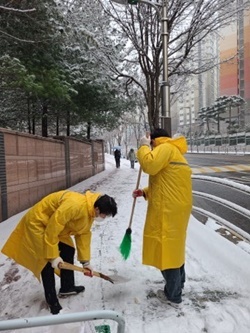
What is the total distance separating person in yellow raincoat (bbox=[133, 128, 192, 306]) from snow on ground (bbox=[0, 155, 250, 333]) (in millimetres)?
332

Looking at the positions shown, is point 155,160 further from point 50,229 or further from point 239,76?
point 239,76

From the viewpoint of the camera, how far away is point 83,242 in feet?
11.2

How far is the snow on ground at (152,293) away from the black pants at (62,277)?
0.16 meters

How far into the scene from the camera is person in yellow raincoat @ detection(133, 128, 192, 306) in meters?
3.25

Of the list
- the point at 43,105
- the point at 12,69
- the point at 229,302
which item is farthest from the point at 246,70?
the point at 229,302

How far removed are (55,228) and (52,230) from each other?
34 millimetres

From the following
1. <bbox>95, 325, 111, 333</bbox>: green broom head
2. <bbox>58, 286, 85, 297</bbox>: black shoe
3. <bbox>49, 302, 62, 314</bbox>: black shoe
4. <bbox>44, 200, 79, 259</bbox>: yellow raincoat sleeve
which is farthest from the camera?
<bbox>58, 286, 85, 297</bbox>: black shoe

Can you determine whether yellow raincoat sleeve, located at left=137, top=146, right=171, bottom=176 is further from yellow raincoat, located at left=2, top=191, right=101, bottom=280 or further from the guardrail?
the guardrail

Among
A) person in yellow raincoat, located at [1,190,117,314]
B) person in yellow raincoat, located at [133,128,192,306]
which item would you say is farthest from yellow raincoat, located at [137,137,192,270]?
person in yellow raincoat, located at [1,190,117,314]

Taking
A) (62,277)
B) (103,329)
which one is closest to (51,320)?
(103,329)

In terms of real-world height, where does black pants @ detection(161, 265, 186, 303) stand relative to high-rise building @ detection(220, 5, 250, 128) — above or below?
below

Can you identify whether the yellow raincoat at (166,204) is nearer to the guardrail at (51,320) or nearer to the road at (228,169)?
the guardrail at (51,320)

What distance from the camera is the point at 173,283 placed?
3.41 m

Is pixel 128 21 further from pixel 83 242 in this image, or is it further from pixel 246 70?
pixel 246 70
